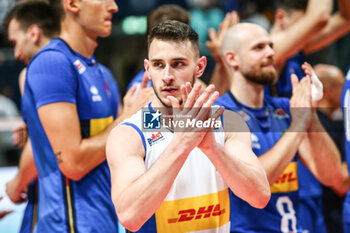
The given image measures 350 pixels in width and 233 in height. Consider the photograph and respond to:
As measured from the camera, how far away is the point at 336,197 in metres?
5.33

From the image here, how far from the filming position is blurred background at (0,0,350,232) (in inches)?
313

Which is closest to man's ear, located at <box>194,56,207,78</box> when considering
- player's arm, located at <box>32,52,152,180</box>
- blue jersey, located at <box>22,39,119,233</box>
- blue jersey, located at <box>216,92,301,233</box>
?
player's arm, located at <box>32,52,152,180</box>

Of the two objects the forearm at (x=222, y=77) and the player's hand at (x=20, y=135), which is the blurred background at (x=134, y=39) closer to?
the player's hand at (x=20, y=135)

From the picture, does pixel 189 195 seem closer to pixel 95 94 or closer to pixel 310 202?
pixel 95 94

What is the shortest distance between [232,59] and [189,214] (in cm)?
156

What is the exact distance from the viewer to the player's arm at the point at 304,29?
390cm

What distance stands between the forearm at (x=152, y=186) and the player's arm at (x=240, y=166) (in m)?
0.15

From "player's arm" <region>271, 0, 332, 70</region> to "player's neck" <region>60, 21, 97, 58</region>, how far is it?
1.64 metres

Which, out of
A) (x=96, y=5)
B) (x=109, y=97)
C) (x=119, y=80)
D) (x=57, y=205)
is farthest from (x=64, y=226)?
(x=119, y=80)

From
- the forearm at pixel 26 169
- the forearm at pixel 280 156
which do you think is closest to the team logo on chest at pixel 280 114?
the forearm at pixel 280 156

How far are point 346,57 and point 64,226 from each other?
6.25m

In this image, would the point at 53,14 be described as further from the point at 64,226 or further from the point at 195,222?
the point at 195,222

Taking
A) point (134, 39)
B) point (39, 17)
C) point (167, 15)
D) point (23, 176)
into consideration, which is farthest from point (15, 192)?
point (134, 39)

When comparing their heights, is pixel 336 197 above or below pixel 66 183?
below
